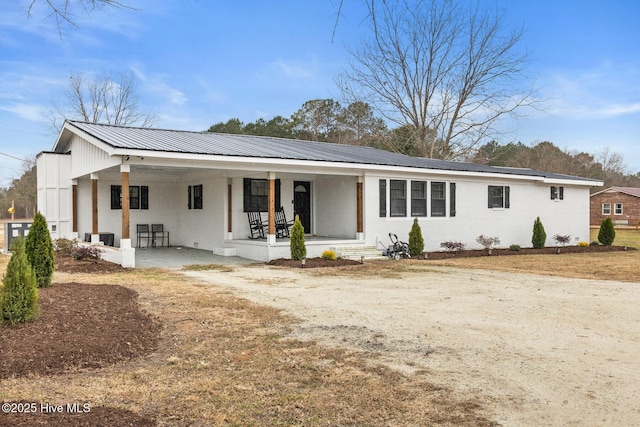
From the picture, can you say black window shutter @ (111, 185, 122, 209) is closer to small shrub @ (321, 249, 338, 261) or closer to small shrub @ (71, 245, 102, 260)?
small shrub @ (71, 245, 102, 260)

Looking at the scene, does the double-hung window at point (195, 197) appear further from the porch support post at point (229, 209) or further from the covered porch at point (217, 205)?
the porch support post at point (229, 209)

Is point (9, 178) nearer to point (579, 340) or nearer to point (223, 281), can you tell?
point (223, 281)

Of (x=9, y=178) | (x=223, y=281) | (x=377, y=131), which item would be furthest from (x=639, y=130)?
(x=9, y=178)

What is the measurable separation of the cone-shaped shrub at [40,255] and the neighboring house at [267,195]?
5.42 metres

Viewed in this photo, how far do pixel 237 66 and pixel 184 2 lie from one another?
1659 centimetres

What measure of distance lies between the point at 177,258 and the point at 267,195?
3.68 metres

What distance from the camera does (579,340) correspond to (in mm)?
5730

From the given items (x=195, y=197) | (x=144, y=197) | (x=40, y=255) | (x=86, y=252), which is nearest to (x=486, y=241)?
(x=195, y=197)

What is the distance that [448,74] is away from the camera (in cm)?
3152

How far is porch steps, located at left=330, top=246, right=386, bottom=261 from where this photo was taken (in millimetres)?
15383

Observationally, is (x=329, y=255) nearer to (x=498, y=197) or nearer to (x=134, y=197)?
(x=134, y=197)

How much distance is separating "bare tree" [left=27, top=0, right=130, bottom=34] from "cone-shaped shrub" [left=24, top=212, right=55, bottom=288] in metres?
4.50

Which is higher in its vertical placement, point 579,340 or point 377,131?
point 377,131

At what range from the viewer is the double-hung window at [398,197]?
1717 centimetres
